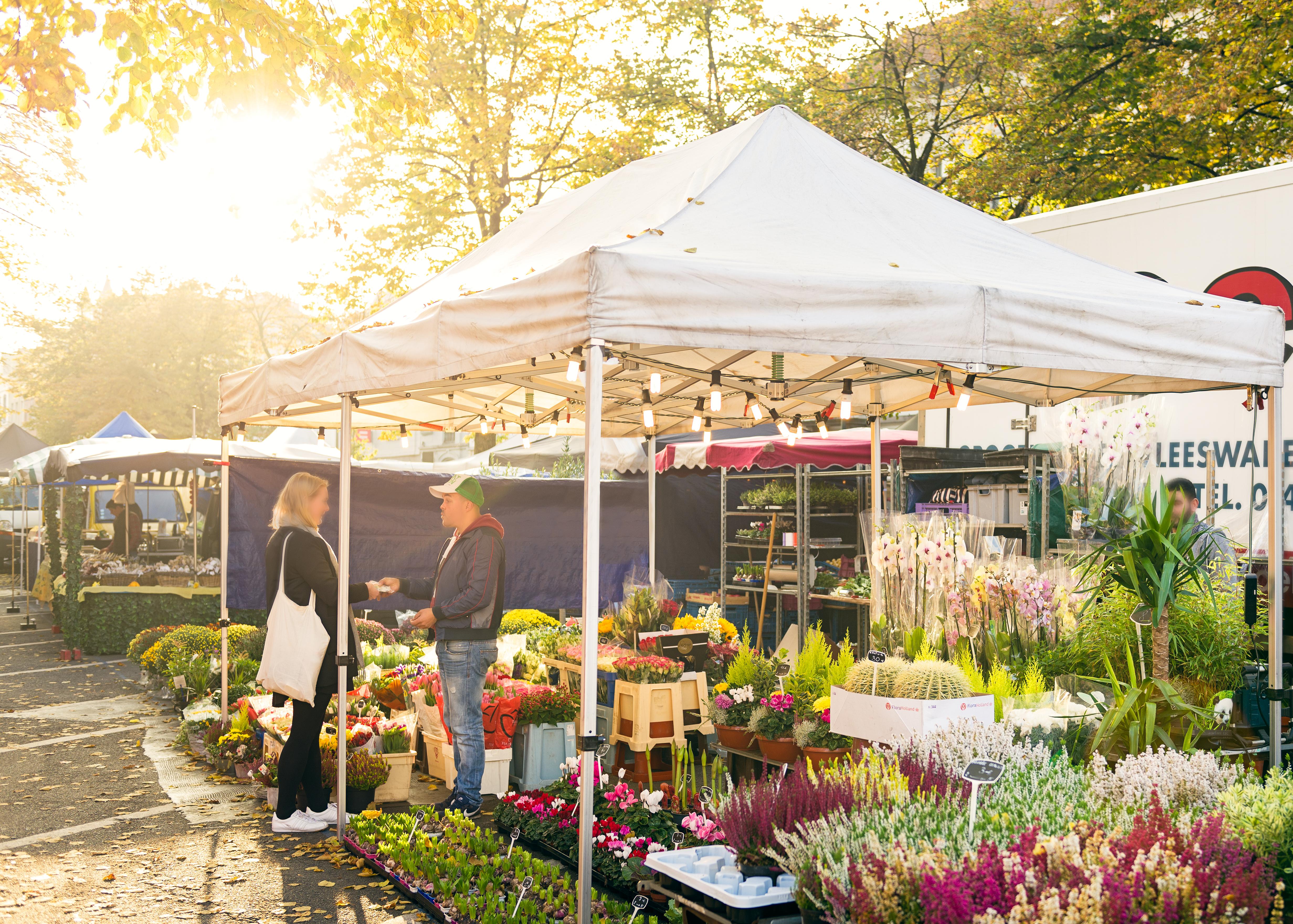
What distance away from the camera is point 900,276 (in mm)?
4016

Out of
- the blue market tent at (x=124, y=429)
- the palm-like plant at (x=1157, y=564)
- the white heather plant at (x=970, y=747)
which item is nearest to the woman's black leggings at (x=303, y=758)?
the white heather plant at (x=970, y=747)

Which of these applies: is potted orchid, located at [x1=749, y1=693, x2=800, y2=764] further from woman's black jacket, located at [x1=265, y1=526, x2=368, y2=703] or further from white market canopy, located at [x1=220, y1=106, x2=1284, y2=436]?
woman's black jacket, located at [x1=265, y1=526, x2=368, y2=703]

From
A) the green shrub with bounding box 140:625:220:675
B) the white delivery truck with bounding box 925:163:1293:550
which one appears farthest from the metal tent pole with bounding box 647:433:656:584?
the green shrub with bounding box 140:625:220:675

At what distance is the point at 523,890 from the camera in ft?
13.2

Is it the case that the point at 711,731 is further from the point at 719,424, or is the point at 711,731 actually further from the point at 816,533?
the point at 816,533

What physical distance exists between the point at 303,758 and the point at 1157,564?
14.5 ft

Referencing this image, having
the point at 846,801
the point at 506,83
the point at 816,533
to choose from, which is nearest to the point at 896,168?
the point at 506,83

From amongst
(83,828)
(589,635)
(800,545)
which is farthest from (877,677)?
(800,545)

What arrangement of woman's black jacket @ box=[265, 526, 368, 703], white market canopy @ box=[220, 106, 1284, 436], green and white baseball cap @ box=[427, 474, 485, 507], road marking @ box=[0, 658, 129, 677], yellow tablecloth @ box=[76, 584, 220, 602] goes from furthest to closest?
yellow tablecloth @ box=[76, 584, 220, 602] → road marking @ box=[0, 658, 129, 677] → green and white baseball cap @ box=[427, 474, 485, 507] → woman's black jacket @ box=[265, 526, 368, 703] → white market canopy @ box=[220, 106, 1284, 436]

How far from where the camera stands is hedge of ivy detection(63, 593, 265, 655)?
41.8 ft

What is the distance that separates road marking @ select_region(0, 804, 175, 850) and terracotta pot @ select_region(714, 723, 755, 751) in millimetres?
3428

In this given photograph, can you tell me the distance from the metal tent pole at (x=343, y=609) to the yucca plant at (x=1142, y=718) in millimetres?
3652

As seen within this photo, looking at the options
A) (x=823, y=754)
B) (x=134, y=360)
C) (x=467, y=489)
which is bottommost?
(x=823, y=754)

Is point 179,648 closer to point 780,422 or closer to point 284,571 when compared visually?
point 284,571
